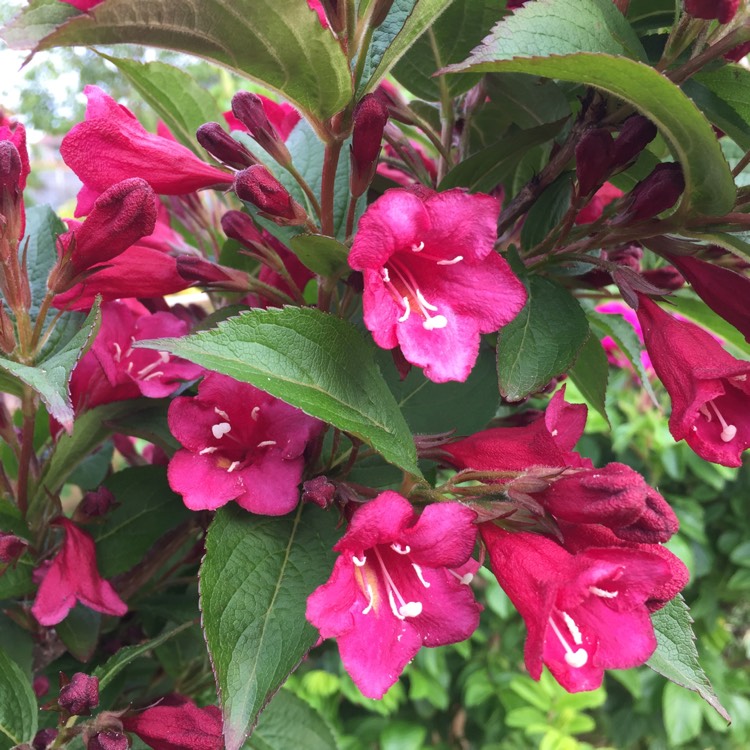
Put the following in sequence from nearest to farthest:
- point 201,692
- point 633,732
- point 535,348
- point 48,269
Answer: point 535,348, point 48,269, point 201,692, point 633,732

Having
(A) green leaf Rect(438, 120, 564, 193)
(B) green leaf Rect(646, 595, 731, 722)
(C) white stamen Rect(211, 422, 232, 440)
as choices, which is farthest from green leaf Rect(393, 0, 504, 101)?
(B) green leaf Rect(646, 595, 731, 722)

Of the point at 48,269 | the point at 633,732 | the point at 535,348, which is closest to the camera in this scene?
the point at 535,348

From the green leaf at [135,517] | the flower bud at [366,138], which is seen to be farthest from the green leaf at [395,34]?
the green leaf at [135,517]

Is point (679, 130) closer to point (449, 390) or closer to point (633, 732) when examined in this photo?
point (449, 390)

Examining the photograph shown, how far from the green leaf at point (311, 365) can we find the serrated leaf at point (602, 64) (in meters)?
0.15

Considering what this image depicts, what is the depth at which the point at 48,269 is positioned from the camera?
22.5 inches

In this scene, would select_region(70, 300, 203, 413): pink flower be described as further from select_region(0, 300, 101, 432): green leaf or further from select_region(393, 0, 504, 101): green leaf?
select_region(393, 0, 504, 101): green leaf

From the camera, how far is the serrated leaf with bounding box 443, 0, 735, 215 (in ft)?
1.17

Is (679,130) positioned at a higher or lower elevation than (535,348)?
higher

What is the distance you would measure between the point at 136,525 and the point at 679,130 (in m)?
0.47

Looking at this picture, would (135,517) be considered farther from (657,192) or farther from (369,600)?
(657,192)

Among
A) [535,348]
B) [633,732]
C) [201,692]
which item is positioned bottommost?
[633,732]

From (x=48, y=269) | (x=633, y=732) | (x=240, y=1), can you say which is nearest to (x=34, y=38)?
(x=240, y=1)

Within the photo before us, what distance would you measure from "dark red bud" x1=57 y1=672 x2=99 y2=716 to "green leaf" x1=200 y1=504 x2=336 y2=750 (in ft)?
0.46
